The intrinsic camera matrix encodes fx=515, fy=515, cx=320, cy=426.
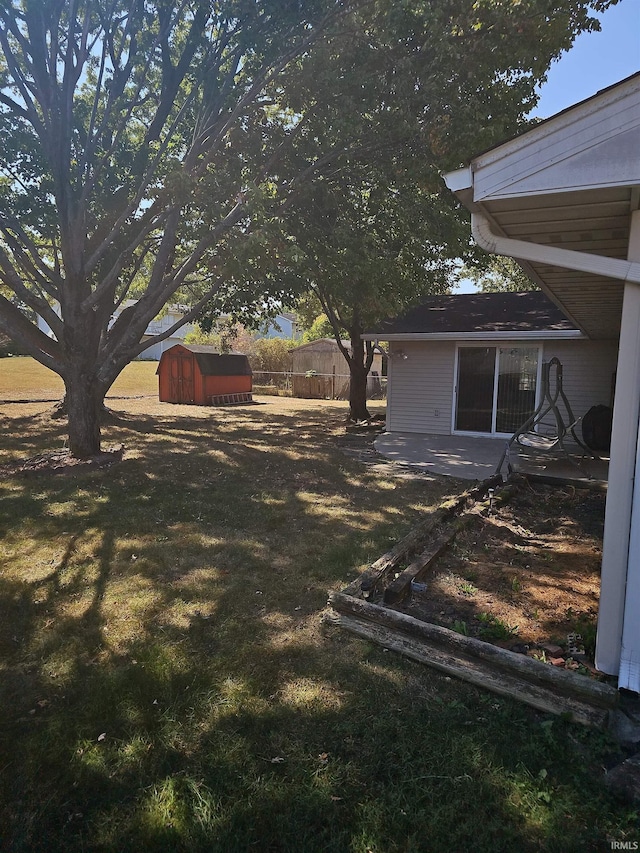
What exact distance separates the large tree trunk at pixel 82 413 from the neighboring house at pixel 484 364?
6.19 meters

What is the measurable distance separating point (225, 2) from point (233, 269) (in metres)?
3.73

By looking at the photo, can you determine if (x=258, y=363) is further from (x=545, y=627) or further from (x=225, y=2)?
(x=545, y=627)

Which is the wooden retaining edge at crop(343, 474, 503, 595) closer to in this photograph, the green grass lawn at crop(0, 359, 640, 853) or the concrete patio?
the green grass lawn at crop(0, 359, 640, 853)

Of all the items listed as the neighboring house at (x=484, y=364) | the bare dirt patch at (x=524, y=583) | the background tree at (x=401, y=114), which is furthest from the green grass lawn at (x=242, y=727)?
the neighboring house at (x=484, y=364)

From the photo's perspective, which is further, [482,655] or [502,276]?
[502,276]

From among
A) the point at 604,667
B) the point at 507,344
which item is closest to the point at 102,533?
the point at 604,667

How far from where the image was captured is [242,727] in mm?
2340

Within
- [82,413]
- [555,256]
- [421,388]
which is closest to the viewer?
[555,256]

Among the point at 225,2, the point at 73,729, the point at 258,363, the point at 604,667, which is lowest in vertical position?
the point at 73,729

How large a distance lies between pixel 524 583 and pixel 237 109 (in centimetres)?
748

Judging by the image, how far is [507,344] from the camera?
11.5 metres

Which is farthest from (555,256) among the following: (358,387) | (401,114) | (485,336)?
(358,387)

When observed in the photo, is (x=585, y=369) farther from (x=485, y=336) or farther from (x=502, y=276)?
(x=502, y=276)

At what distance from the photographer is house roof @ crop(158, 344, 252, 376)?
70.5ft
